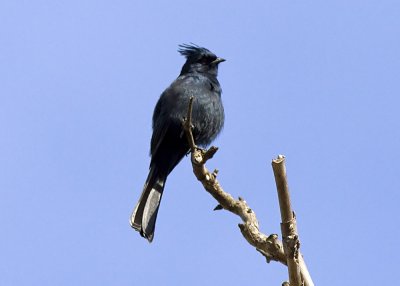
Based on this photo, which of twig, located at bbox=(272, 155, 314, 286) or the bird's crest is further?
the bird's crest

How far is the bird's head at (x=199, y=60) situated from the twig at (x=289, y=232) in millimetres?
4366

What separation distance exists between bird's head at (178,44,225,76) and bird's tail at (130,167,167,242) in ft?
4.71

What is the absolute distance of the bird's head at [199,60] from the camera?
8.45 m

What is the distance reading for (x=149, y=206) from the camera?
7047mm

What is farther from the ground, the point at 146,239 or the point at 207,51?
the point at 207,51

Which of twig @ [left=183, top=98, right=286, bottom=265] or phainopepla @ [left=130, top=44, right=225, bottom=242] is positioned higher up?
phainopepla @ [left=130, top=44, right=225, bottom=242]

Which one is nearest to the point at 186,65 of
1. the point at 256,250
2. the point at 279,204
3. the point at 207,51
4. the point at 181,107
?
the point at 207,51

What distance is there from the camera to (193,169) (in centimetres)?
560

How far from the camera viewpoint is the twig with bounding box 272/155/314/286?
13.3 feet

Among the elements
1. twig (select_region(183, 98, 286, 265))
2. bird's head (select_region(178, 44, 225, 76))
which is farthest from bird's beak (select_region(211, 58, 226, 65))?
twig (select_region(183, 98, 286, 265))

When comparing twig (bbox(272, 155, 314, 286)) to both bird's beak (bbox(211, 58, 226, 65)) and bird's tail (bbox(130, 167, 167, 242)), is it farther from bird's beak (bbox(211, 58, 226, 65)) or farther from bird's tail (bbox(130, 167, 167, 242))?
bird's beak (bbox(211, 58, 226, 65))

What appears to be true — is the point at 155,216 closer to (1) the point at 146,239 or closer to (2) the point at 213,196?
(1) the point at 146,239

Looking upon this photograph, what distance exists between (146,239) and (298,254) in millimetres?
2737

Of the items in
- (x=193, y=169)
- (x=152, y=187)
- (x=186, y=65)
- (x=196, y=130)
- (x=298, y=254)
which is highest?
(x=186, y=65)
